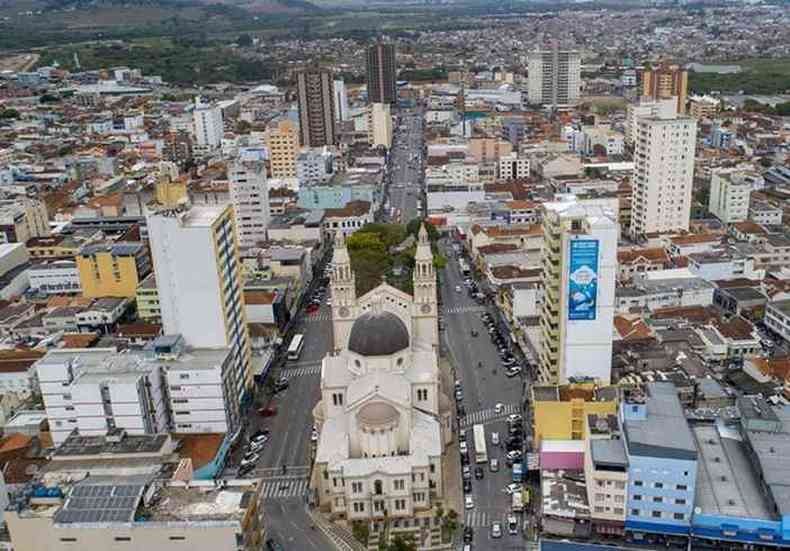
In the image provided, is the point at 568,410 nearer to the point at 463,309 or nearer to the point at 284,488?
the point at 284,488

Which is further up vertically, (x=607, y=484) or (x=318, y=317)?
(x=607, y=484)

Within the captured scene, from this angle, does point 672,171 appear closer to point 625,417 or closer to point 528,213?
point 528,213

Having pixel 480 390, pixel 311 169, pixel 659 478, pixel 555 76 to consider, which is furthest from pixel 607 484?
pixel 555 76

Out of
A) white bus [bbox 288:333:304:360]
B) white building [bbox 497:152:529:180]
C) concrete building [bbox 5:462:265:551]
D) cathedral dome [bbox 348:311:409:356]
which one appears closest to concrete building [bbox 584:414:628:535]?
cathedral dome [bbox 348:311:409:356]

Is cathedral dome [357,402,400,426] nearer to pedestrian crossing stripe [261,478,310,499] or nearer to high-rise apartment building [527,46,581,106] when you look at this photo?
pedestrian crossing stripe [261,478,310,499]

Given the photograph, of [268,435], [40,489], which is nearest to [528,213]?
[268,435]

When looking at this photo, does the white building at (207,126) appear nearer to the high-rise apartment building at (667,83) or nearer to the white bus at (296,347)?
the high-rise apartment building at (667,83)
